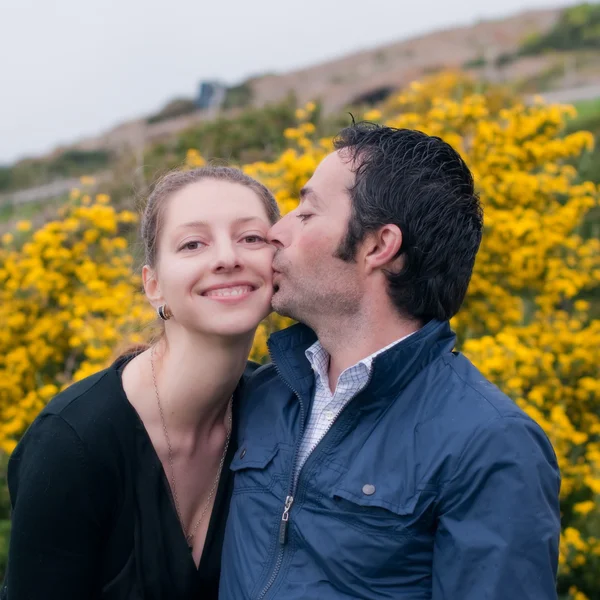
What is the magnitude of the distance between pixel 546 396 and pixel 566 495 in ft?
2.02

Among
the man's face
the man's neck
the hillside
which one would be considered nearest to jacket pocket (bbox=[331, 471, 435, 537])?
the man's neck

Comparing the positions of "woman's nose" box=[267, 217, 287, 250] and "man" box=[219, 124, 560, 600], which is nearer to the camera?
"man" box=[219, 124, 560, 600]

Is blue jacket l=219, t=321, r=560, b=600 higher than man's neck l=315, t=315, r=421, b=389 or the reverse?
the reverse

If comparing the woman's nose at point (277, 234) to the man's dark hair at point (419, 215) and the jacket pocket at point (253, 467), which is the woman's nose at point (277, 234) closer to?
the man's dark hair at point (419, 215)

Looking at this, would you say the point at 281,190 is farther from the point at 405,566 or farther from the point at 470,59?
the point at 470,59

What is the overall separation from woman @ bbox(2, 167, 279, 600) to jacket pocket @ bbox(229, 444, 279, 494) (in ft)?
0.68

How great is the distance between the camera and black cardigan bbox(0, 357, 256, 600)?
6.99 ft

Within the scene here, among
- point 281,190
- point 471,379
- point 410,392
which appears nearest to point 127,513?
point 410,392

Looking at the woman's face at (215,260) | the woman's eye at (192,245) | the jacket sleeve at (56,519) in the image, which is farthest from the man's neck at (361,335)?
the jacket sleeve at (56,519)

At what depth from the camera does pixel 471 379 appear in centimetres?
195

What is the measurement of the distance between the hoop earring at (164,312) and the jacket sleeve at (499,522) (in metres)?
1.06

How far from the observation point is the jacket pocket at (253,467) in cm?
212

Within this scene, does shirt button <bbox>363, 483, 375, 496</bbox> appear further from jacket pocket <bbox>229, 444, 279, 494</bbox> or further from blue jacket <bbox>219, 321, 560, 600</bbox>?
jacket pocket <bbox>229, 444, 279, 494</bbox>

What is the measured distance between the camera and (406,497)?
70.4 inches
